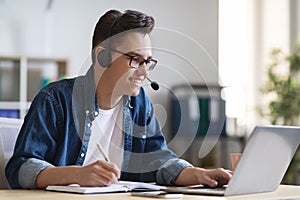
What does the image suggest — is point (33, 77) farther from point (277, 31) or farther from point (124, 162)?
point (124, 162)

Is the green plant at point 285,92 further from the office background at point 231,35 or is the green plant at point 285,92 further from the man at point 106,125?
the man at point 106,125

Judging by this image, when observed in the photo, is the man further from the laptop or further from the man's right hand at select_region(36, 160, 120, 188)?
the laptop

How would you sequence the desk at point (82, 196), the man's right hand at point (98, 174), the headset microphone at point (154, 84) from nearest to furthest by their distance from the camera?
the desk at point (82, 196) → the man's right hand at point (98, 174) → the headset microphone at point (154, 84)

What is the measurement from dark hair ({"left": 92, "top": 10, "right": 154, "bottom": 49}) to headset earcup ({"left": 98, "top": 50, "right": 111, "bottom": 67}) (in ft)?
0.15

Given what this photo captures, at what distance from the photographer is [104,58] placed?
1.87 m

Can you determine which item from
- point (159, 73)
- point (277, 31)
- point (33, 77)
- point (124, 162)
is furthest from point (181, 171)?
point (277, 31)

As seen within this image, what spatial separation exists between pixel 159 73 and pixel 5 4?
3.23 metres

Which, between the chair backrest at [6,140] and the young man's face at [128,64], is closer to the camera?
the young man's face at [128,64]

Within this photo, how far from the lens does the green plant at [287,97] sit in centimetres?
516

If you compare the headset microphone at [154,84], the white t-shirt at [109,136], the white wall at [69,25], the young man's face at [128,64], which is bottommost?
the white t-shirt at [109,136]

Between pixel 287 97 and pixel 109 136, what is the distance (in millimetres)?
3463

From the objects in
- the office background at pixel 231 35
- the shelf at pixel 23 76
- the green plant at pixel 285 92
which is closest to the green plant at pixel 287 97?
the green plant at pixel 285 92

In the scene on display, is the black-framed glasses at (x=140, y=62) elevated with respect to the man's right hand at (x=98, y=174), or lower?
elevated

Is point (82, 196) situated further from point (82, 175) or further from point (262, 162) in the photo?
point (262, 162)
